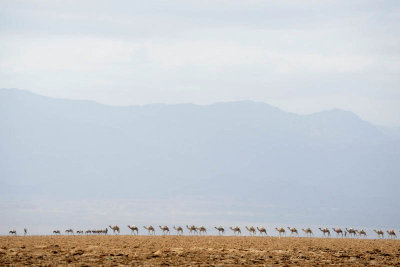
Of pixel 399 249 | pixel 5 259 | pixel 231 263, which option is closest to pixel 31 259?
pixel 5 259

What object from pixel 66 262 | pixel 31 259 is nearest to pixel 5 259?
pixel 31 259

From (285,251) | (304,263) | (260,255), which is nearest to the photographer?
(304,263)

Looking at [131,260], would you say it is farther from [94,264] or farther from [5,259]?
[5,259]

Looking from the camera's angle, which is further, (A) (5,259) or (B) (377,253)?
(B) (377,253)

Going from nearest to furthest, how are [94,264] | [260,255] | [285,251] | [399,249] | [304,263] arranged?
[94,264] → [304,263] → [260,255] → [285,251] → [399,249]

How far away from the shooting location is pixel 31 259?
3353 cm

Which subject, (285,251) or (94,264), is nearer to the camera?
(94,264)

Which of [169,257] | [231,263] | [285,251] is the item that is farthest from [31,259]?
[285,251]

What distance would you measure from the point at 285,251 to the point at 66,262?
13582 mm

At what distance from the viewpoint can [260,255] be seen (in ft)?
121

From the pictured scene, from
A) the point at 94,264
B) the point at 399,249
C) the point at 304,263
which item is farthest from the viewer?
the point at 399,249

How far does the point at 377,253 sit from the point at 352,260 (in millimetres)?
5165

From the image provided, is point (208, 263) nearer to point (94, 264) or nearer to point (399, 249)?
point (94, 264)

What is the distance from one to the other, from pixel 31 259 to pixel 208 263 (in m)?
8.95
